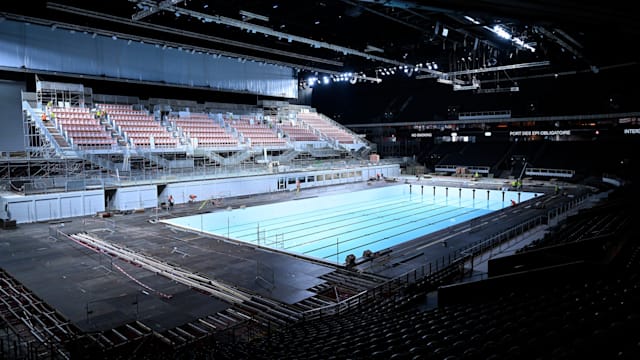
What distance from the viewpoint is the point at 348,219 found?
22.8 m

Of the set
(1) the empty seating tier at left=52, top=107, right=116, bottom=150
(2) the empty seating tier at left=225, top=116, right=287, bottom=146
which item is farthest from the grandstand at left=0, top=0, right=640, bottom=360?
(2) the empty seating tier at left=225, top=116, right=287, bottom=146

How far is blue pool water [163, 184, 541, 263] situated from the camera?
1761 cm

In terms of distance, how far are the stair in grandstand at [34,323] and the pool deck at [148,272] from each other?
231 mm

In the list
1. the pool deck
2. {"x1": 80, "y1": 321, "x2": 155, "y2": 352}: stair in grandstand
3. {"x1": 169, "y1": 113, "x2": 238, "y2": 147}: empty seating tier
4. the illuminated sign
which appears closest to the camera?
{"x1": 80, "y1": 321, "x2": 155, "y2": 352}: stair in grandstand

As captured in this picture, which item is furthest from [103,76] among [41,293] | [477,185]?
[477,185]

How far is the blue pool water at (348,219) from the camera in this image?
17.6 meters

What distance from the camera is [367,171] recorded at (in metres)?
36.8

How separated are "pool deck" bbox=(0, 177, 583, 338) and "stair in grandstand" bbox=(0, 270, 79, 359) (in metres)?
0.23

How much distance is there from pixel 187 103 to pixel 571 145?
109 ft

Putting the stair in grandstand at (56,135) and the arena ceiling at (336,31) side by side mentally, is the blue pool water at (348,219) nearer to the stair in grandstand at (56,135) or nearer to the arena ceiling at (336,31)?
the stair in grandstand at (56,135)

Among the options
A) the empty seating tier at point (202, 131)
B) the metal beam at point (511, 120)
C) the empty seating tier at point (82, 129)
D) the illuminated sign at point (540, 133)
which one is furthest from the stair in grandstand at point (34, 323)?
the illuminated sign at point (540, 133)

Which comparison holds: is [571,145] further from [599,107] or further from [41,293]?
[41,293]

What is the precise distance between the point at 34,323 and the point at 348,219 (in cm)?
1620

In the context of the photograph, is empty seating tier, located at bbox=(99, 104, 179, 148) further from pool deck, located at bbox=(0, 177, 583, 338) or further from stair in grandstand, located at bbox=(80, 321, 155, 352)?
stair in grandstand, located at bbox=(80, 321, 155, 352)
